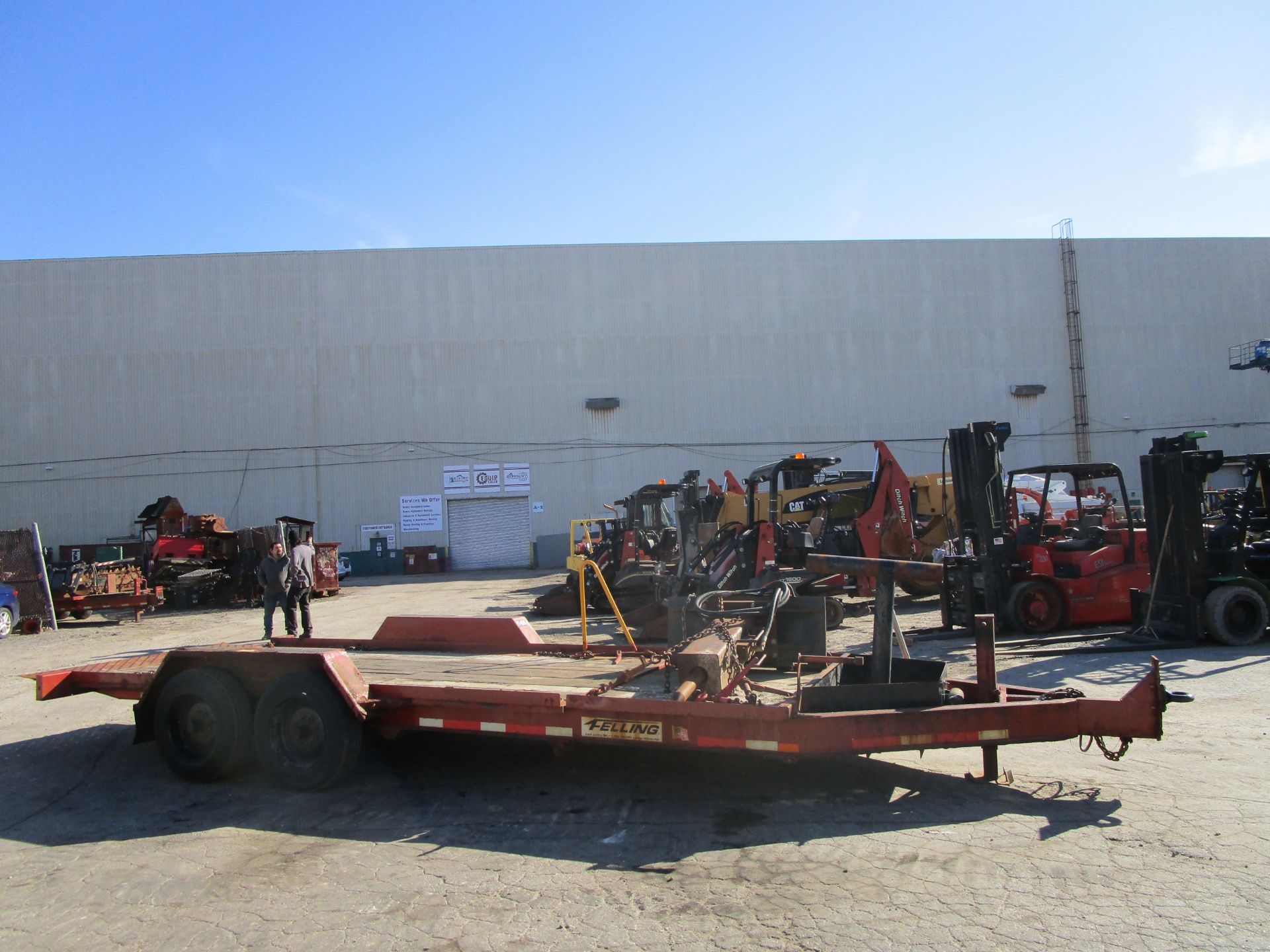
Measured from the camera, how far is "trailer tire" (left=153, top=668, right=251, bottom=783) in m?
6.00

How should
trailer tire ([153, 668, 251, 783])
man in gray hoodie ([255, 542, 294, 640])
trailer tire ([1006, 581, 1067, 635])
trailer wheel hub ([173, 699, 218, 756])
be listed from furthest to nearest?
1. man in gray hoodie ([255, 542, 294, 640])
2. trailer tire ([1006, 581, 1067, 635])
3. trailer wheel hub ([173, 699, 218, 756])
4. trailer tire ([153, 668, 251, 783])

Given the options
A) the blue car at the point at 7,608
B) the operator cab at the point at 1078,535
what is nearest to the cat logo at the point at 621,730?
the operator cab at the point at 1078,535

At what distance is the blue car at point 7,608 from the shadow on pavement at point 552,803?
11.9m

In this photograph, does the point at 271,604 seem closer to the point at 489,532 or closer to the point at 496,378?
the point at 489,532

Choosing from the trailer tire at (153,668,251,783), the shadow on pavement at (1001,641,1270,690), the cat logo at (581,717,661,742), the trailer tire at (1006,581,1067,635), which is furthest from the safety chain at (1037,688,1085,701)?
the trailer tire at (1006,581,1067,635)

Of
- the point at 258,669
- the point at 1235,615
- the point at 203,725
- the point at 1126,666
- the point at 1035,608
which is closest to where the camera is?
the point at 258,669

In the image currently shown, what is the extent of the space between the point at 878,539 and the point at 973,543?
2.86 meters

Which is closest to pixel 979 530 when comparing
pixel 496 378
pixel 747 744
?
pixel 747 744

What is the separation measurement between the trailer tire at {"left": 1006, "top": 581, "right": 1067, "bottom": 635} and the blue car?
59.8 feet

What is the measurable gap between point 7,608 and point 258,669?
14.2 meters

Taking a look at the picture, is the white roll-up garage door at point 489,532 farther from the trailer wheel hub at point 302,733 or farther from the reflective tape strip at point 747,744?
the reflective tape strip at point 747,744

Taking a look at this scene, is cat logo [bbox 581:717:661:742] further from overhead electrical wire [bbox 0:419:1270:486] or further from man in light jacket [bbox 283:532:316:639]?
overhead electrical wire [bbox 0:419:1270:486]

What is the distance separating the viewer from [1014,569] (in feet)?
37.8

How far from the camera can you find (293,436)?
120 feet
